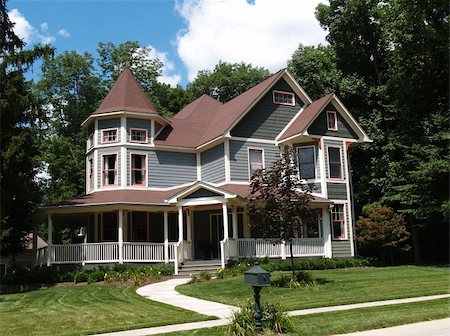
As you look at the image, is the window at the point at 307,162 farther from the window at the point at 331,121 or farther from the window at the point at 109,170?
the window at the point at 109,170

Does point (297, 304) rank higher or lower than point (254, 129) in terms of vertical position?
lower

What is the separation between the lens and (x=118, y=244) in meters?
22.0

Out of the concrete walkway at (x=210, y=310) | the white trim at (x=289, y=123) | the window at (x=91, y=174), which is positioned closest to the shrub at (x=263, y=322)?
the concrete walkway at (x=210, y=310)

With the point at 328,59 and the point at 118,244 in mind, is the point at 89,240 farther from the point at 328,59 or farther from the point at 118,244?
the point at 328,59

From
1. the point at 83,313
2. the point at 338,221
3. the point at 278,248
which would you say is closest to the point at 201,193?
the point at 278,248

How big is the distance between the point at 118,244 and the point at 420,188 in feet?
46.8

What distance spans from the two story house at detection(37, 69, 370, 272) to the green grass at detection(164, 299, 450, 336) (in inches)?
466

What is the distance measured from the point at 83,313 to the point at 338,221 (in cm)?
1571

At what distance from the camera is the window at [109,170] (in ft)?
82.3

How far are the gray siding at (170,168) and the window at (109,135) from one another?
6.41ft

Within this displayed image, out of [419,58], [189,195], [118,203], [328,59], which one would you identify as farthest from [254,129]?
[328,59]

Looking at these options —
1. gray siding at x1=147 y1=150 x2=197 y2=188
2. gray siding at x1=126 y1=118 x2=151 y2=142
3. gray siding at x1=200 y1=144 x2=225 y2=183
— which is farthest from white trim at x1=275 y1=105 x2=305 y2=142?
gray siding at x1=126 y1=118 x2=151 y2=142

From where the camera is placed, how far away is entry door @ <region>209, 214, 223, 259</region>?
2448 cm

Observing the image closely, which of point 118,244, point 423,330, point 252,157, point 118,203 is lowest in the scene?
point 423,330
